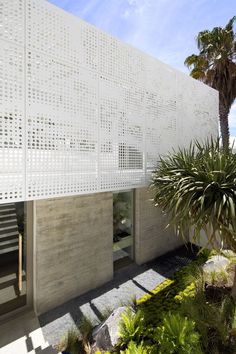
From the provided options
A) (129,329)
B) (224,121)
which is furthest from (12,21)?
(224,121)

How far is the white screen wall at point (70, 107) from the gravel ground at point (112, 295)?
282 cm

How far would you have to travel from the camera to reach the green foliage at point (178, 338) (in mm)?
3223

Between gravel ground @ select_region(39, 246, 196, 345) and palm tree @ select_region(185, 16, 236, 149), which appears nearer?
gravel ground @ select_region(39, 246, 196, 345)

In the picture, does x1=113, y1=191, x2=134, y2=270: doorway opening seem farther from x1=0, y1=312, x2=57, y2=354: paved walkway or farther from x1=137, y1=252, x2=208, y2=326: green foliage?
x1=0, y1=312, x2=57, y2=354: paved walkway

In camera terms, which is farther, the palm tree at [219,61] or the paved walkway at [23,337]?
the palm tree at [219,61]

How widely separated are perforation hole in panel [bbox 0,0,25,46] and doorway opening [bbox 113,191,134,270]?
179 inches

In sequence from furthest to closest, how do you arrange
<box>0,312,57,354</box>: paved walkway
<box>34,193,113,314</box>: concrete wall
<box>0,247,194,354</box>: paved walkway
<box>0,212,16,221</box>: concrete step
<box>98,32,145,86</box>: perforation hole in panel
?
<box>34,193,113,314</box>: concrete wall
<box>98,32,145,86</box>: perforation hole in panel
<box>0,212,16,221</box>: concrete step
<box>0,247,194,354</box>: paved walkway
<box>0,312,57,354</box>: paved walkway

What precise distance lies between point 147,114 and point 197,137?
10.3 feet

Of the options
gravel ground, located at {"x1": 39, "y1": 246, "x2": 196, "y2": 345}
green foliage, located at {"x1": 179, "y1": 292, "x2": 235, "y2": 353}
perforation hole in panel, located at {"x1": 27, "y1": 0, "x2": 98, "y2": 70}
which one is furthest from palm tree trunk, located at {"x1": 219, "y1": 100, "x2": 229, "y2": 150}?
green foliage, located at {"x1": 179, "y1": 292, "x2": 235, "y2": 353}

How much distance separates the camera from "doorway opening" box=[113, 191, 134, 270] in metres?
6.82

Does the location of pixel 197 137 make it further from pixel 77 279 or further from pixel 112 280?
pixel 77 279

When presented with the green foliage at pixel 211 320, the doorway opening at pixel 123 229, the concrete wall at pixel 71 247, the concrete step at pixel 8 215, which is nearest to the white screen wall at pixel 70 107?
the concrete wall at pixel 71 247

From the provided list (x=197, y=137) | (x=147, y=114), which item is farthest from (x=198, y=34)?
(x=147, y=114)

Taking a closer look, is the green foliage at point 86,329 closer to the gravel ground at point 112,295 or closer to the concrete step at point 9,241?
the gravel ground at point 112,295
